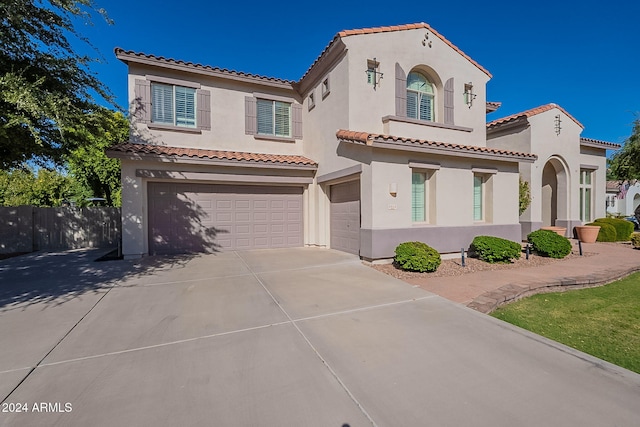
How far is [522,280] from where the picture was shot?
6738 millimetres

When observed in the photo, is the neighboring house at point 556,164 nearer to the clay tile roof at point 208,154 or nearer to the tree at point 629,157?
the tree at point 629,157

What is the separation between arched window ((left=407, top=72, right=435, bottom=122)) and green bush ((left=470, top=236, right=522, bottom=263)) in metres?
4.67

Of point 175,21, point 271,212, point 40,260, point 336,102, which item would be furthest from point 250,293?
point 175,21

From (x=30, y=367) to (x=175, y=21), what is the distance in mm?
12071

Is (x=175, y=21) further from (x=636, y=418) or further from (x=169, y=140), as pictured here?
(x=636, y=418)

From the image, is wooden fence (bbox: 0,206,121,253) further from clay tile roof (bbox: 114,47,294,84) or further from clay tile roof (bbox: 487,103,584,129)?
clay tile roof (bbox: 487,103,584,129)

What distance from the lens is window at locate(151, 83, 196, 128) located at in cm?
1060

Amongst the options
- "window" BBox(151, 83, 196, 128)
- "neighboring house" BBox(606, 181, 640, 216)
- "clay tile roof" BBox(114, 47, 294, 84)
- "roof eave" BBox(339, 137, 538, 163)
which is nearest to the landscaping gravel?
"roof eave" BBox(339, 137, 538, 163)

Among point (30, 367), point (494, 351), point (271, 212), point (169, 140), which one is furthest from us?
point (271, 212)

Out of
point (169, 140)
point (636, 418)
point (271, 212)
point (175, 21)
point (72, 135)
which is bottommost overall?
point (636, 418)

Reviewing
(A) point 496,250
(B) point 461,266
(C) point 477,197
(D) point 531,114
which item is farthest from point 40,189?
(D) point 531,114

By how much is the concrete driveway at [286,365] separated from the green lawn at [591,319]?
2.45 feet

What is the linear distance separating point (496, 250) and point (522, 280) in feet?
6.77

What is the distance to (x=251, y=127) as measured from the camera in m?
11.8
